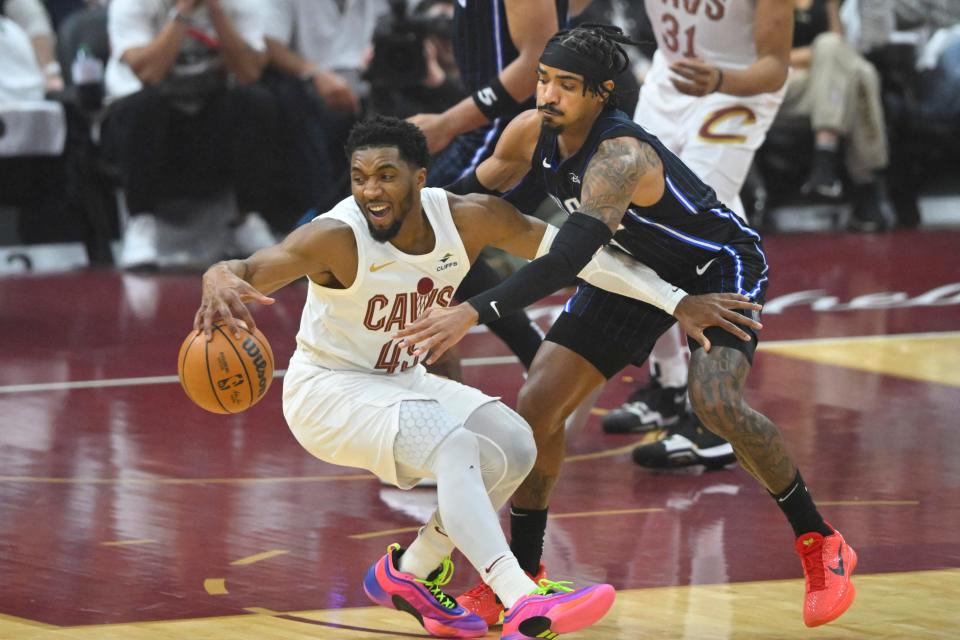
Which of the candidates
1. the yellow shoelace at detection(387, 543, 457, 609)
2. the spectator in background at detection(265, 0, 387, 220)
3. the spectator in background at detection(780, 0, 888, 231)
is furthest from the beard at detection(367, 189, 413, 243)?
the spectator in background at detection(780, 0, 888, 231)

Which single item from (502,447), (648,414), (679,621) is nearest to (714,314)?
(502,447)

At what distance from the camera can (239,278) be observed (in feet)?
12.9

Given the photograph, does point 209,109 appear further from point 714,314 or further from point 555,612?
point 555,612

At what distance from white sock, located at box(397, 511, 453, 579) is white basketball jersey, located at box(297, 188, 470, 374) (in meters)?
0.46

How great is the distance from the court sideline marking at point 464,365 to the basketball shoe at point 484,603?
319 cm

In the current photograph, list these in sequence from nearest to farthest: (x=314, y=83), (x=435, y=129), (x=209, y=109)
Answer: (x=435, y=129) < (x=209, y=109) < (x=314, y=83)

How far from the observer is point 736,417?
429 cm

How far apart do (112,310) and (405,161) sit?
4931 millimetres

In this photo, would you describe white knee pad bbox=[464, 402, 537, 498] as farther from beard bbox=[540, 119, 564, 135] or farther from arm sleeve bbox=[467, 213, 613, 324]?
beard bbox=[540, 119, 564, 135]

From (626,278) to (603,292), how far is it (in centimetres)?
19

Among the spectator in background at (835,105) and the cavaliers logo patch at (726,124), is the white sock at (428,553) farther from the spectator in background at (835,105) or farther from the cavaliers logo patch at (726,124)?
the spectator in background at (835,105)

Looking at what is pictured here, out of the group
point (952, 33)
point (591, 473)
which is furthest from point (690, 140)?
point (952, 33)

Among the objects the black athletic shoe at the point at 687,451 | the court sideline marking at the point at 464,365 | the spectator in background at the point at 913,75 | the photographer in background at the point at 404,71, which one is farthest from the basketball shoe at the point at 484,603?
the spectator in background at the point at 913,75

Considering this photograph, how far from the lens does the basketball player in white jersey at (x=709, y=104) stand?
6.07 metres
